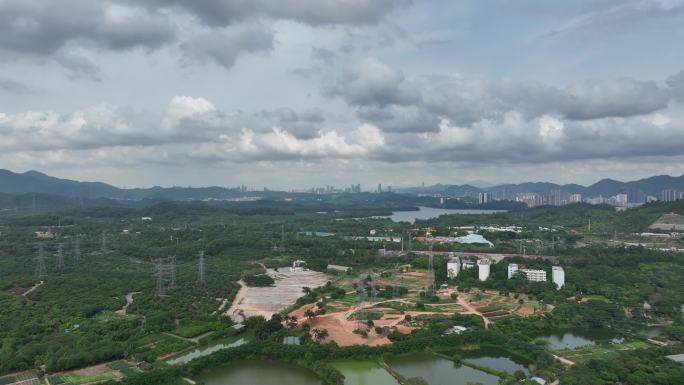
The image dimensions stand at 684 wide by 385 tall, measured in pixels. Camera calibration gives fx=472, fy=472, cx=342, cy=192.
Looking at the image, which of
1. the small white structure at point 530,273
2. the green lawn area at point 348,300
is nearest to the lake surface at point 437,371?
the green lawn area at point 348,300

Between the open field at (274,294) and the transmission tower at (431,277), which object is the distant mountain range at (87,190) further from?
the transmission tower at (431,277)

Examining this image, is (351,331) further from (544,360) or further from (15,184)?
(15,184)

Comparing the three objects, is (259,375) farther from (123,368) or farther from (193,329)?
(193,329)

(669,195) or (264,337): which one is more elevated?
(669,195)

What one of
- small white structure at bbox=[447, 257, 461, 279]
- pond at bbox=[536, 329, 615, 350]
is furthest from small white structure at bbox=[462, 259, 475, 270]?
pond at bbox=[536, 329, 615, 350]

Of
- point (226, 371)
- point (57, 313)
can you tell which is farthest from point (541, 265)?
point (57, 313)
